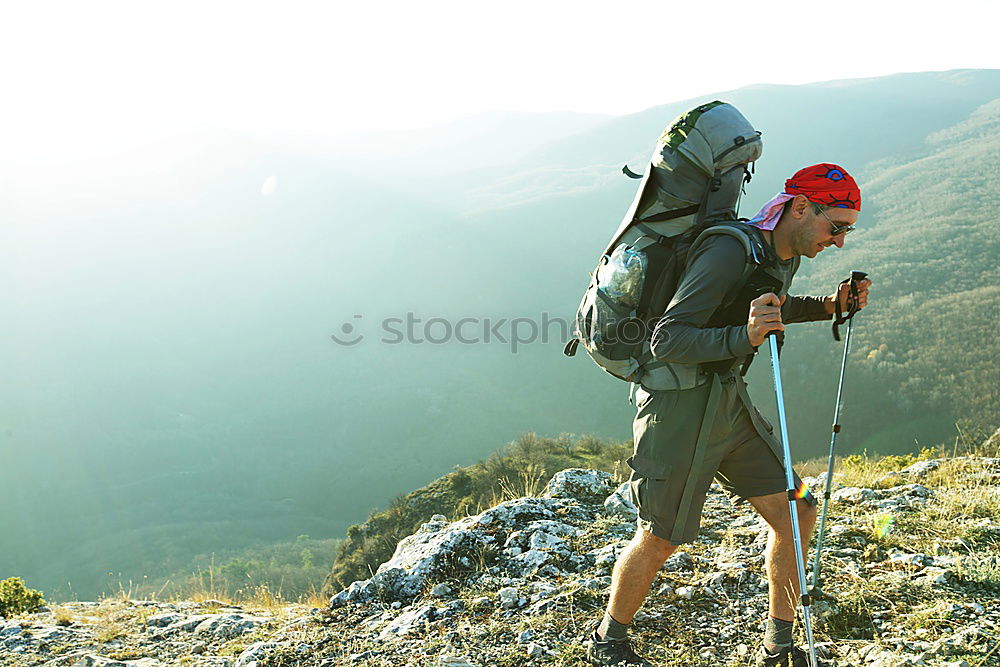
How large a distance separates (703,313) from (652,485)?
873 mm

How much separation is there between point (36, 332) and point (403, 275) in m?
58.7

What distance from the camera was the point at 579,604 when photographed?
4242mm

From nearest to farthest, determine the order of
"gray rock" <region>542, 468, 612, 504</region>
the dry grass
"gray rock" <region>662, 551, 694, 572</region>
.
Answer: "gray rock" <region>662, 551, 694, 572</region>
the dry grass
"gray rock" <region>542, 468, 612, 504</region>

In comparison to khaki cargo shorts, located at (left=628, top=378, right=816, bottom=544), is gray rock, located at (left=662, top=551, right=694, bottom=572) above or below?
below

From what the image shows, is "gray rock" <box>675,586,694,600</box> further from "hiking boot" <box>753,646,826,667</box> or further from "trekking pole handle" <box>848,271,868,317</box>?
"trekking pole handle" <box>848,271,868,317</box>

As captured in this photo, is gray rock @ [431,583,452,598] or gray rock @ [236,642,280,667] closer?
gray rock @ [236,642,280,667]

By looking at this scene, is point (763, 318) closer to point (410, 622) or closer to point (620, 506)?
point (410, 622)

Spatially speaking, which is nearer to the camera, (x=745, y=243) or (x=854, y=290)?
(x=745, y=243)

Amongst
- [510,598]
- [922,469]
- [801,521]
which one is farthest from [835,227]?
[922,469]

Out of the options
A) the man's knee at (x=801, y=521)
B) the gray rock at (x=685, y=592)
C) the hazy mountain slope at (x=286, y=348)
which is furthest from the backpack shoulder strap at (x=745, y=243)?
the hazy mountain slope at (x=286, y=348)

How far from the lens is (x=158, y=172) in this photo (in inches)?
5842

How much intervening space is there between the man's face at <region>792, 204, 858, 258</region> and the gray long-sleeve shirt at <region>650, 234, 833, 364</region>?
40 centimetres

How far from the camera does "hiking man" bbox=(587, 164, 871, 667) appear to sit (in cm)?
274

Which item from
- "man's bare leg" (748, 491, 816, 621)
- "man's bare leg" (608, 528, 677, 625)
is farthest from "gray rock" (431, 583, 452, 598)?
"man's bare leg" (748, 491, 816, 621)
